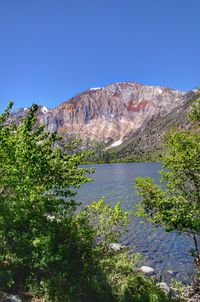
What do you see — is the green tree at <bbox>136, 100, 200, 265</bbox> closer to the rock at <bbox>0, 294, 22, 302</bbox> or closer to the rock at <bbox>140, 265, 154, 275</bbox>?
the rock at <bbox>0, 294, 22, 302</bbox>

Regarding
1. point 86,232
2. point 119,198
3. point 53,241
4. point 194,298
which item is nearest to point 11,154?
point 53,241

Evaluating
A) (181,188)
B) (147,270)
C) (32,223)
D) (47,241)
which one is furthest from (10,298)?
(147,270)

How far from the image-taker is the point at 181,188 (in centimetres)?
2089

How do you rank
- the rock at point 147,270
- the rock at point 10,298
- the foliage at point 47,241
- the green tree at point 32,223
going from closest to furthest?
the rock at point 10,298 < the green tree at point 32,223 < the foliage at point 47,241 < the rock at point 147,270

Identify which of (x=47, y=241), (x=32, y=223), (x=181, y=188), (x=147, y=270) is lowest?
(x=147, y=270)

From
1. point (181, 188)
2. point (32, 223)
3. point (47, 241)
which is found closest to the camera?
point (47, 241)

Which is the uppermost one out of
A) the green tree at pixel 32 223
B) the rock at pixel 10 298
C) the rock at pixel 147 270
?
A: the green tree at pixel 32 223

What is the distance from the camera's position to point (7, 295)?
49.1 feet

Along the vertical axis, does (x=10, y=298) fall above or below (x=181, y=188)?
below

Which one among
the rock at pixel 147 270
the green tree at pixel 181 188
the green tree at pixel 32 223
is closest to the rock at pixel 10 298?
the green tree at pixel 32 223

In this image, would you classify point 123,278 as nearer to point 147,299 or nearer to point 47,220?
point 147,299

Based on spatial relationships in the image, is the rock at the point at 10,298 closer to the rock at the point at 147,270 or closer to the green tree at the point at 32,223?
the green tree at the point at 32,223

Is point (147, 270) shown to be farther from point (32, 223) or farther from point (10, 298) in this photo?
point (10, 298)

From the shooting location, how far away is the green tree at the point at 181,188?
19391 millimetres
